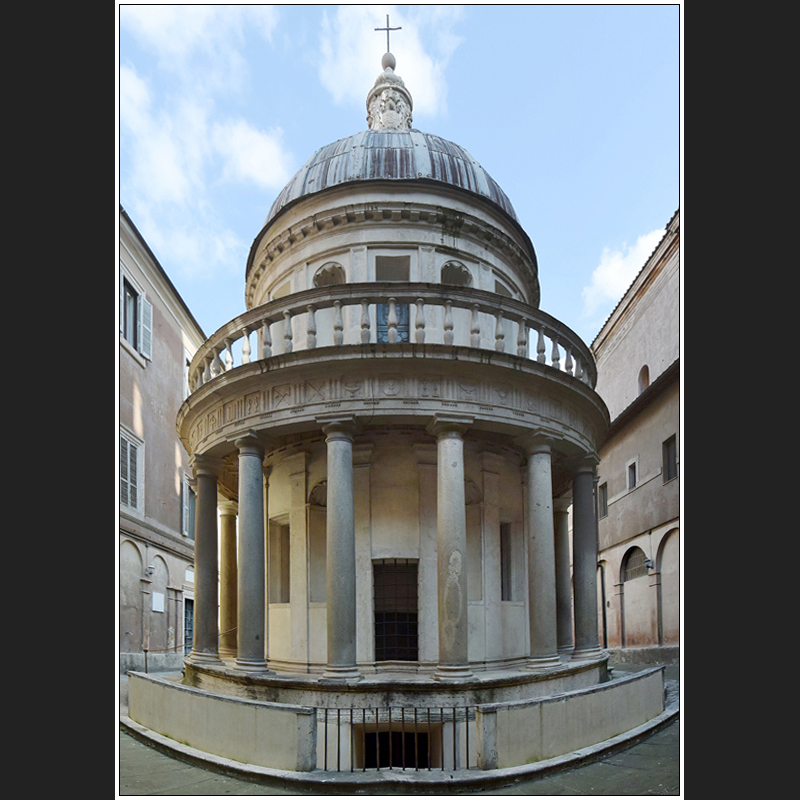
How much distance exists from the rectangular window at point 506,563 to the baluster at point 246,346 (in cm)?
719

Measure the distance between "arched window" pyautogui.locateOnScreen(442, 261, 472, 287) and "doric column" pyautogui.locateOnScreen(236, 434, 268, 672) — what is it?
7.02 metres

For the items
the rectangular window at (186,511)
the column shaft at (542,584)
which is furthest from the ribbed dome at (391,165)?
the rectangular window at (186,511)

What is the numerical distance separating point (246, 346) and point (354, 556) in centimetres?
503

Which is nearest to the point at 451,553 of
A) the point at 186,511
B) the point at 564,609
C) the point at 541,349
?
the point at 541,349

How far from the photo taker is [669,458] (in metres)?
26.5

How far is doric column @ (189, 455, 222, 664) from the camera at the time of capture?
697 inches

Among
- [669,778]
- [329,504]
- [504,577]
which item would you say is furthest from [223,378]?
[669,778]

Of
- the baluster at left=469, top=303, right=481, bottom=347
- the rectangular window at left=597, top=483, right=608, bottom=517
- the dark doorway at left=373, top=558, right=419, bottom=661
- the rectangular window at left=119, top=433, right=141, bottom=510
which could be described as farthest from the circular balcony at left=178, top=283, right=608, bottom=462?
the rectangular window at left=597, top=483, right=608, bottom=517

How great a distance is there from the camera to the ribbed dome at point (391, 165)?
20.0m

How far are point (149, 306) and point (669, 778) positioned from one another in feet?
77.5

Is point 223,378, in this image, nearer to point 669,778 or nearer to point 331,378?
point 331,378

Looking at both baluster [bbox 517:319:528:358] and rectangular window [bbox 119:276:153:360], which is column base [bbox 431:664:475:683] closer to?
baluster [bbox 517:319:528:358]

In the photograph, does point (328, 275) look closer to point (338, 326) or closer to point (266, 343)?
point (266, 343)

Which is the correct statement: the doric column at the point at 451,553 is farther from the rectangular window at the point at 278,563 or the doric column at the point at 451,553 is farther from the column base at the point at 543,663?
the rectangular window at the point at 278,563
